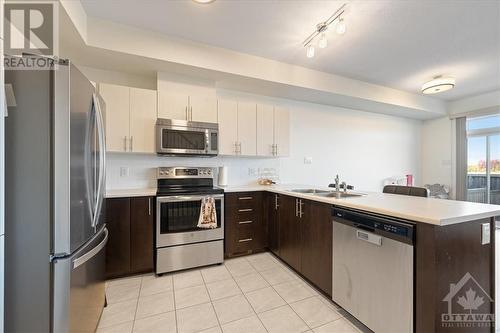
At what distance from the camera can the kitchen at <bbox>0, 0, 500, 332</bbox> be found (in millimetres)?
1156

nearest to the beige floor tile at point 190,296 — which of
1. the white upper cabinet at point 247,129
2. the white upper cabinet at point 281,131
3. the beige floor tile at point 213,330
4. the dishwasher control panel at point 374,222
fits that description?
the beige floor tile at point 213,330

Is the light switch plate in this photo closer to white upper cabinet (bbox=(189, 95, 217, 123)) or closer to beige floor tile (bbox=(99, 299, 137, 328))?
beige floor tile (bbox=(99, 299, 137, 328))

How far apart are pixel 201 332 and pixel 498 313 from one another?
2.48 meters

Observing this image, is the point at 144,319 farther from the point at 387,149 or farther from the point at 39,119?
the point at 387,149

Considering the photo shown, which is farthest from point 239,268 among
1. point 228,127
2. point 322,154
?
point 322,154

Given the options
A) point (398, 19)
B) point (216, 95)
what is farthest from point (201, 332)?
point (398, 19)

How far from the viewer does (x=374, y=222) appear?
1475mm

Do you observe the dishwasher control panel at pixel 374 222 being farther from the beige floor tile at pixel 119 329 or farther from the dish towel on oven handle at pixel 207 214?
the beige floor tile at pixel 119 329

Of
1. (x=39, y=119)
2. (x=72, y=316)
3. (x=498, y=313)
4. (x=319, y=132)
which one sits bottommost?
(x=498, y=313)

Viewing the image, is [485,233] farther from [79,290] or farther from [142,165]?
[142,165]

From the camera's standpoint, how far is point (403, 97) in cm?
422

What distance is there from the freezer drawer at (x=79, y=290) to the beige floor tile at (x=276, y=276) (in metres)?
1.51

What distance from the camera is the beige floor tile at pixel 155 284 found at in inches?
82.5

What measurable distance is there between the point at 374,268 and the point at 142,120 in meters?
2.74
